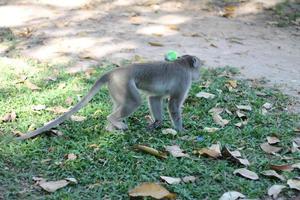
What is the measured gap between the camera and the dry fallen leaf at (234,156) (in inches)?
185

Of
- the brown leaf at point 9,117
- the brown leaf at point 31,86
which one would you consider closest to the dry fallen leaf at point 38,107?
the brown leaf at point 9,117

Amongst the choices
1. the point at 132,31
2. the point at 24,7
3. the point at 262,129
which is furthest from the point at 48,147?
the point at 24,7

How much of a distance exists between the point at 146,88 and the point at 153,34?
407 centimetres

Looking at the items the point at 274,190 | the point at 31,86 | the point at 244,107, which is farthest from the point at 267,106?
the point at 31,86

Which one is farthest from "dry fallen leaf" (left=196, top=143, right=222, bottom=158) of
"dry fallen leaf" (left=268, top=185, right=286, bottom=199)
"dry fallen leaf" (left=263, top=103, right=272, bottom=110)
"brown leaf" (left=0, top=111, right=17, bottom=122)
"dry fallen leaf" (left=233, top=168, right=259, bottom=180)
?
"brown leaf" (left=0, top=111, right=17, bottom=122)

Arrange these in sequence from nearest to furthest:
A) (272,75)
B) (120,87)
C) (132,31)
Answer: (120,87) < (272,75) < (132,31)

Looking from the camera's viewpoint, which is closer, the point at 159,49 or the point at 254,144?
the point at 254,144

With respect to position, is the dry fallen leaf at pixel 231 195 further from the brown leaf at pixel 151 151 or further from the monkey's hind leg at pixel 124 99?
the monkey's hind leg at pixel 124 99

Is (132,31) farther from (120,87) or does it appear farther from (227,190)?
(227,190)

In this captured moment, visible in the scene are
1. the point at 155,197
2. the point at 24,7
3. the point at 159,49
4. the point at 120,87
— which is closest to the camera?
the point at 155,197

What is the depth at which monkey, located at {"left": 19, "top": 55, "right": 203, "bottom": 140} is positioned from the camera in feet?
17.0

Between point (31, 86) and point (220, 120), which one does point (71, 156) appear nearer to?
point (220, 120)

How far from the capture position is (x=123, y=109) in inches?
205

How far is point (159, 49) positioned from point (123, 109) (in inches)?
133
